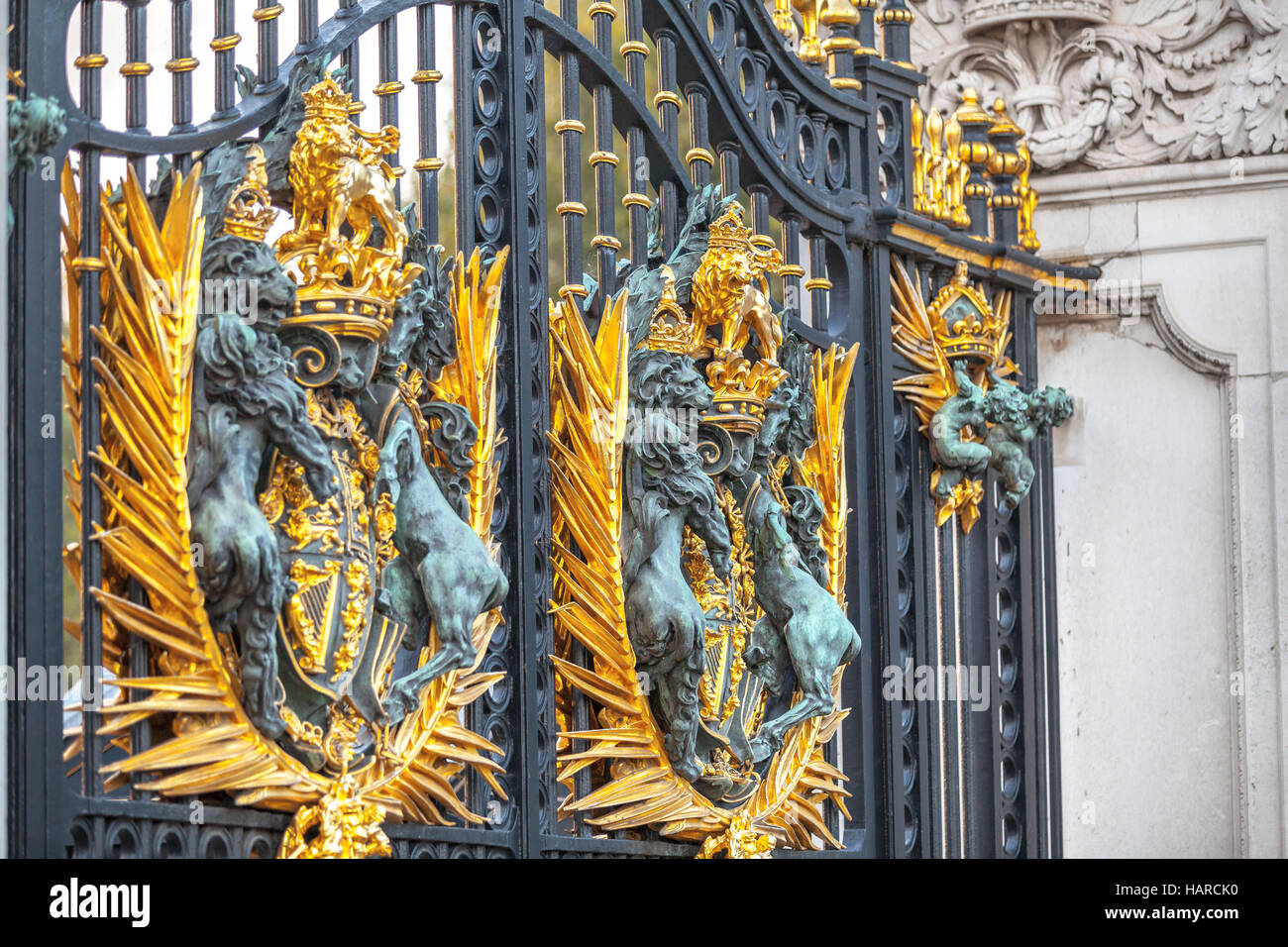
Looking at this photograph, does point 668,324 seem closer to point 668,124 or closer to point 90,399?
point 668,124

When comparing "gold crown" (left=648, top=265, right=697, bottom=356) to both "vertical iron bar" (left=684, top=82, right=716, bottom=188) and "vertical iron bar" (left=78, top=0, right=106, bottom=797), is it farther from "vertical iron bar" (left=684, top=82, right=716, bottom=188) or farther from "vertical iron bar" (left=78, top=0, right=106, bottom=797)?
"vertical iron bar" (left=78, top=0, right=106, bottom=797)

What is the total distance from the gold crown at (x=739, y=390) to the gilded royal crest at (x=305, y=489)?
0.82 metres

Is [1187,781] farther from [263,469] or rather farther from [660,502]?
[263,469]

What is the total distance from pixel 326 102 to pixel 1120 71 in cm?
373

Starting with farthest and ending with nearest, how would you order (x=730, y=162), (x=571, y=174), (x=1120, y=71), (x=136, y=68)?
(x=1120, y=71) → (x=730, y=162) → (x=571, y=174) → (x=136, y=68)

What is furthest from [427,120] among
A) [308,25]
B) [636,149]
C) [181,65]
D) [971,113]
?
[971,113]

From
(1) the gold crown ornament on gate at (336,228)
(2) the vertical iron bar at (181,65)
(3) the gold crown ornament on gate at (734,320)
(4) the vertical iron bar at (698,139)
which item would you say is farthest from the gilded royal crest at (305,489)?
(4) the vertical iron bar at (698,139)

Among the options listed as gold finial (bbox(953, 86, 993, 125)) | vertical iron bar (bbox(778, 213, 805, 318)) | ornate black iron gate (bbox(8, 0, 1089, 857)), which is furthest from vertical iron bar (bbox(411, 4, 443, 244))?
gold finial (bbox(953, 86, 993, 125))

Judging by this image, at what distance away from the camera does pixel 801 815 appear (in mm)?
7145

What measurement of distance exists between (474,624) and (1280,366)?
333 cm

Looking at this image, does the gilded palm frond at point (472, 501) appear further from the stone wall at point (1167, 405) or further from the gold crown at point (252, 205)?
the stone wall at point (1167, 405)

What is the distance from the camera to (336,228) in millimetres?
5762

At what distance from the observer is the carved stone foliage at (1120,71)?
8.59 metres

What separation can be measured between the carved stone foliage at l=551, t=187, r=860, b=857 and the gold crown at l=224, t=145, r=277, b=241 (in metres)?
1.02
